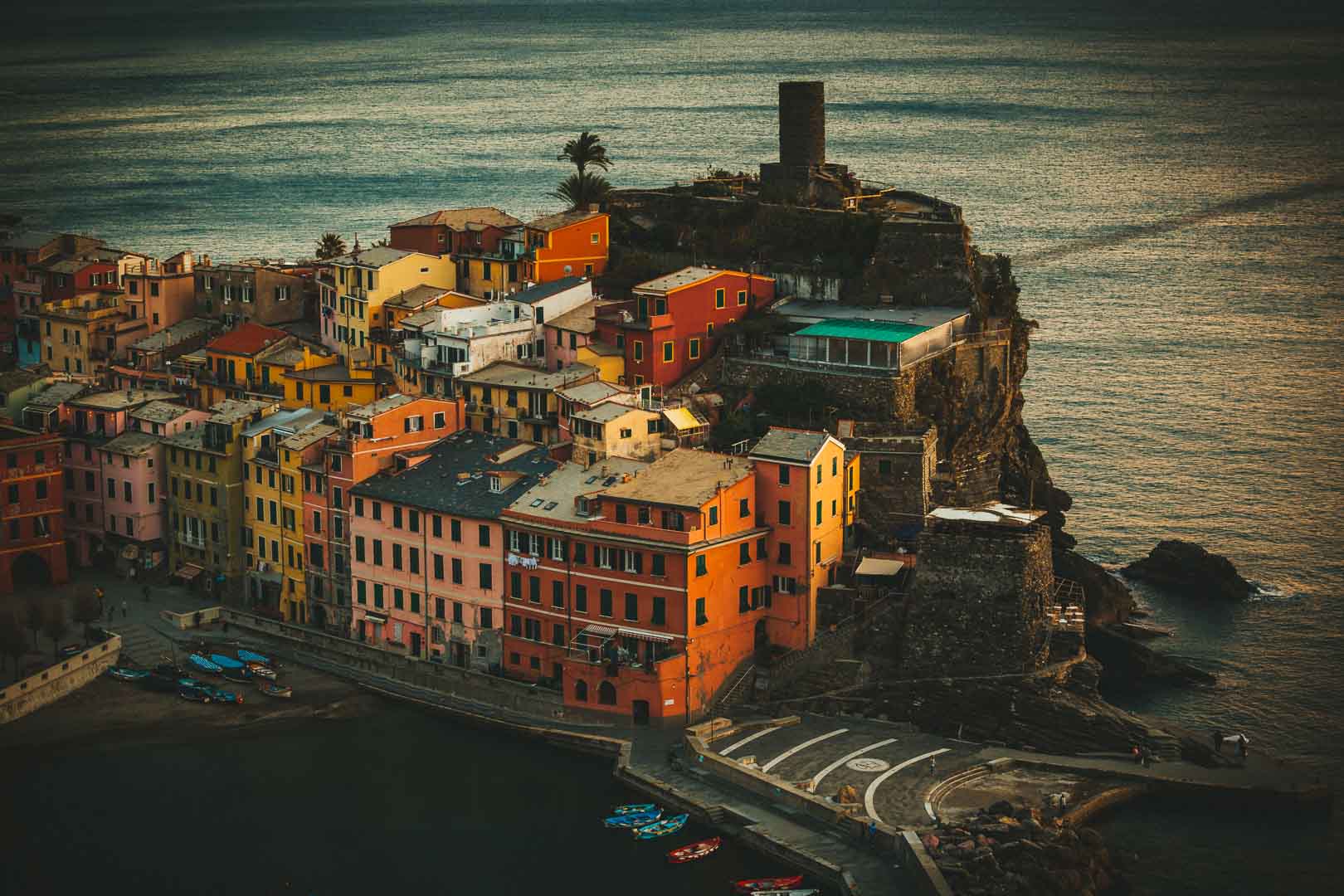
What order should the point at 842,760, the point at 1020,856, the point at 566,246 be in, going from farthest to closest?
the point at 566,246
the point at 842,760
the point at 1020,856

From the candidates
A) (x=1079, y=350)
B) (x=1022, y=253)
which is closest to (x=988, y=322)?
(x=1079, y=350)

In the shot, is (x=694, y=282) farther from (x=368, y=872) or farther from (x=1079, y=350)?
(x=1079, y=350)

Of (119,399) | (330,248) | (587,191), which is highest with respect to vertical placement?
(587,191)

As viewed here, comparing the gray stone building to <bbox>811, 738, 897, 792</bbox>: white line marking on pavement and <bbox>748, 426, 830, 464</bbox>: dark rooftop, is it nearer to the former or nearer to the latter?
<bbox>748, 426, 830, 464</bbox>: dark rooftop

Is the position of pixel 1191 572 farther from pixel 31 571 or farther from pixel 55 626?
pixel 31 571

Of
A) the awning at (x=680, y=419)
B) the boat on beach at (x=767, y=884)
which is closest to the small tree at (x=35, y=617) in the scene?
the awning at (x=680, y=419)

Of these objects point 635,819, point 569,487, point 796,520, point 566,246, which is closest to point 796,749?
point 635,819

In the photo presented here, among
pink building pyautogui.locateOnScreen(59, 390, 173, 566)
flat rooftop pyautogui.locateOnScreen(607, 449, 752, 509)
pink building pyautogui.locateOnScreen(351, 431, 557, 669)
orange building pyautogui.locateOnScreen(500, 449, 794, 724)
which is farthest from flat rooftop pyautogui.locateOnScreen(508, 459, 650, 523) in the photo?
pink building pyautogui.locateOnScreen(59, 390, 173, 566)

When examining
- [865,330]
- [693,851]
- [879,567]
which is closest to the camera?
[693,851]
